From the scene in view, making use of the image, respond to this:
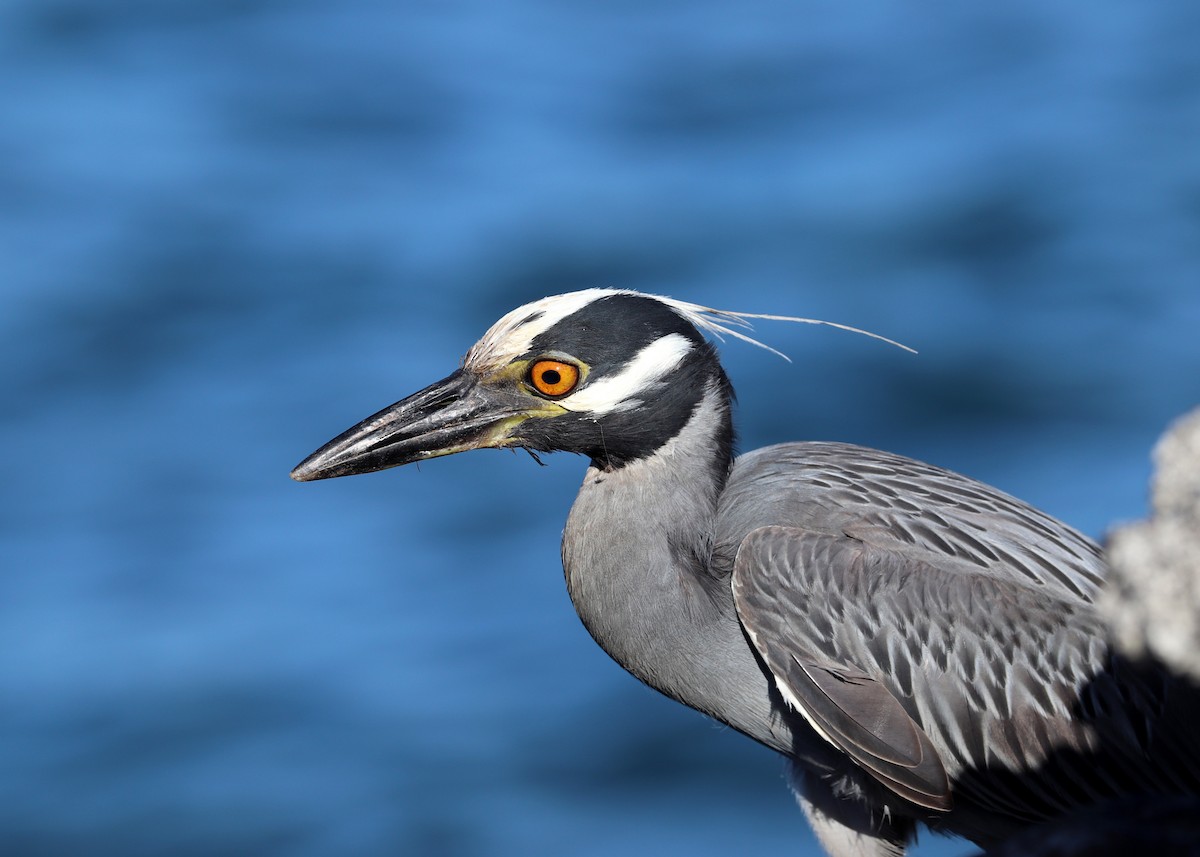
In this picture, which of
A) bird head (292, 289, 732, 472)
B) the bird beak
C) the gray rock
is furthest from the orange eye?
the gray rock

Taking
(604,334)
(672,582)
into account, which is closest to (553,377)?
(604,334)

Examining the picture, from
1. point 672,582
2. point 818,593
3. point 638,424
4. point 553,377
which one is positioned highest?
point 553,377

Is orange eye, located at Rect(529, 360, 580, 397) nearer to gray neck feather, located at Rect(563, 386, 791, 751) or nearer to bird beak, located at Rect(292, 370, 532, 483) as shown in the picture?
bird beak, located at Rect(292, 370, 532, 483)

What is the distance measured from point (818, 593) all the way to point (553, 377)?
1.22m

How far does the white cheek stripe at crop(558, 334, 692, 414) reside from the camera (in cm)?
521

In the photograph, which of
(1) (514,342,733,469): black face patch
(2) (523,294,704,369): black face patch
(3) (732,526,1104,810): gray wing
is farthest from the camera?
(1) (514,342,733,469): black face patch

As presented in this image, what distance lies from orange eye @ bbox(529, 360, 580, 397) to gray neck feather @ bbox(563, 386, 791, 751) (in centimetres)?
41

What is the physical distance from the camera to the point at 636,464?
5363mm

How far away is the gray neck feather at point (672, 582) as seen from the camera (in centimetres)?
517

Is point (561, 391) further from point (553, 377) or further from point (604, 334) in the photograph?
point (604, 334)

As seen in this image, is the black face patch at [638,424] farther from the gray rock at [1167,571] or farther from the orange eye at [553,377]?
the gray rock at [1167,571]

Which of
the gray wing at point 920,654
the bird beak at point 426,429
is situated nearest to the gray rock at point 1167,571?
the gray wing at point 920,654

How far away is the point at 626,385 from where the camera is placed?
5.21m

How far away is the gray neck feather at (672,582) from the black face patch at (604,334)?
0.37 metres
